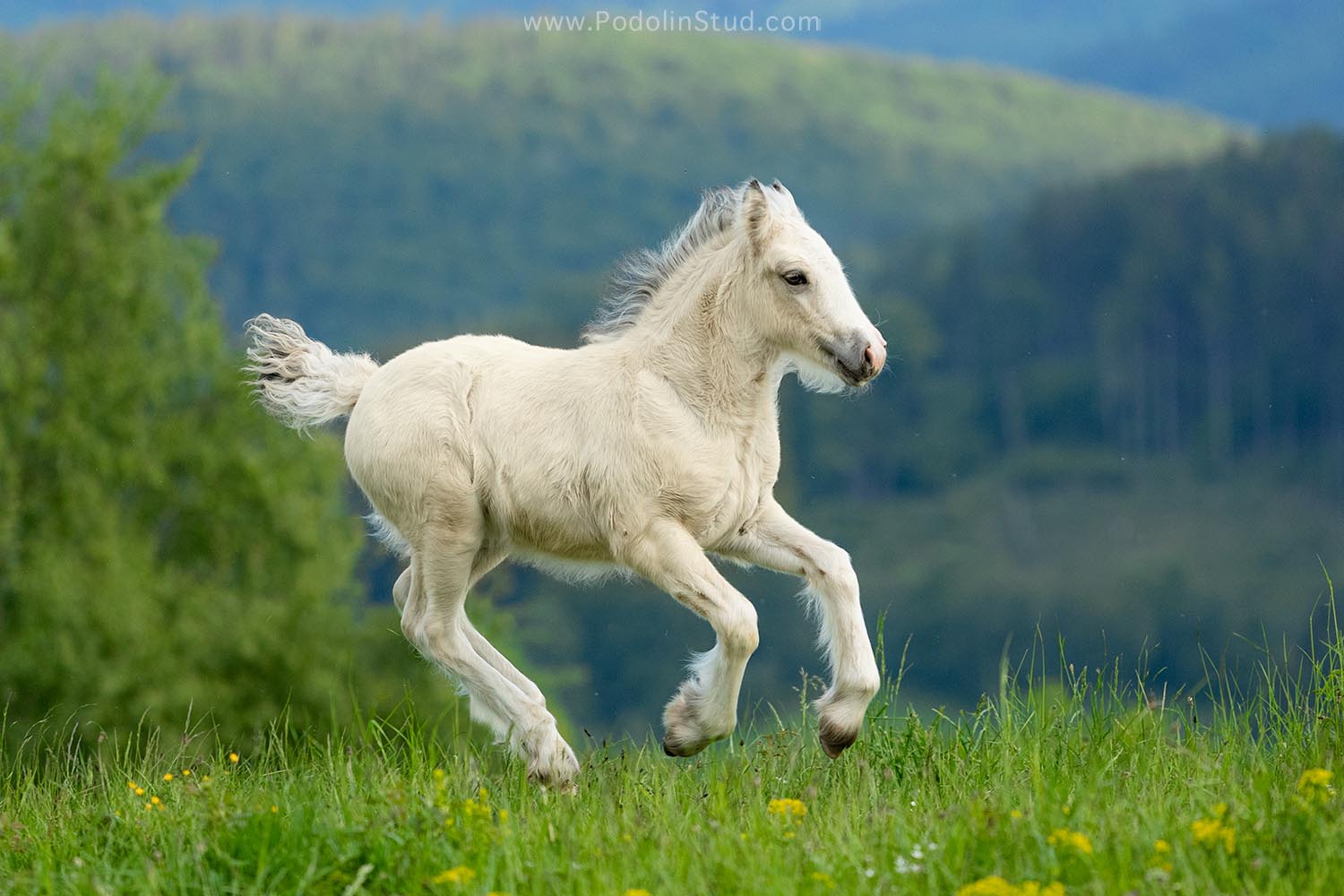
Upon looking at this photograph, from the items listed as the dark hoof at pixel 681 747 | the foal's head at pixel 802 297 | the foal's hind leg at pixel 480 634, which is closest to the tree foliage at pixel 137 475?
the foal's hind leg at pixel 480 634

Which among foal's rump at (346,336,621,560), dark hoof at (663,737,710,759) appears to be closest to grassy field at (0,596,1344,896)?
dark hoof at (663,737,710,759)

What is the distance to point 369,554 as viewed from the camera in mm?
50594

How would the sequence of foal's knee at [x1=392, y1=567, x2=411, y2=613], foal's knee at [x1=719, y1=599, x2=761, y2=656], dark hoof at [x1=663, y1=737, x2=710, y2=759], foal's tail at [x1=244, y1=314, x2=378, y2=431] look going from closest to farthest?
foal's knee at [x1=719, y1=599, x2=761, y2=656], dark hoof at [x1=663, y1=737, x2=710, y2=759], foal's knee at [x1=392, y1=567, x2=411, y2=613], foal's tail at [x1=244, y1=314, x2=378, y2=431]

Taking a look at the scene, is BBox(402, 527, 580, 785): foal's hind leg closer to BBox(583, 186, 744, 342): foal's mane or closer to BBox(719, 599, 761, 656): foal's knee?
BBox(719, 599, 761, 656): foal's knee

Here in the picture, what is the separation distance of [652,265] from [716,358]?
68cm

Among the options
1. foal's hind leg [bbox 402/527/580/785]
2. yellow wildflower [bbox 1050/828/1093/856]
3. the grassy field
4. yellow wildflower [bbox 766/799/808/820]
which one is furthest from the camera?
foal's hind leg [bbox 402/527/580/785]

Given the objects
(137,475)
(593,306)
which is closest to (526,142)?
(137,475)

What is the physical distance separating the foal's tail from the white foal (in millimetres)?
378

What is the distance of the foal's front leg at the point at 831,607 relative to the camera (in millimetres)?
5719

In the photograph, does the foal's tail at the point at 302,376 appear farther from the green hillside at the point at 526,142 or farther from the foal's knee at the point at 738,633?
the green hillside at the point at 526,142

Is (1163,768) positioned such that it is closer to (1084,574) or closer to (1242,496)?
(1084,574)

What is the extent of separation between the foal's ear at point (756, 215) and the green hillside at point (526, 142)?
382 feet

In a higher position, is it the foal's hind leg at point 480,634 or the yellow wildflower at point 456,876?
the foal's hind leg at point 480,634

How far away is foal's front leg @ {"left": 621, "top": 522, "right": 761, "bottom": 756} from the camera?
573 centimetres
